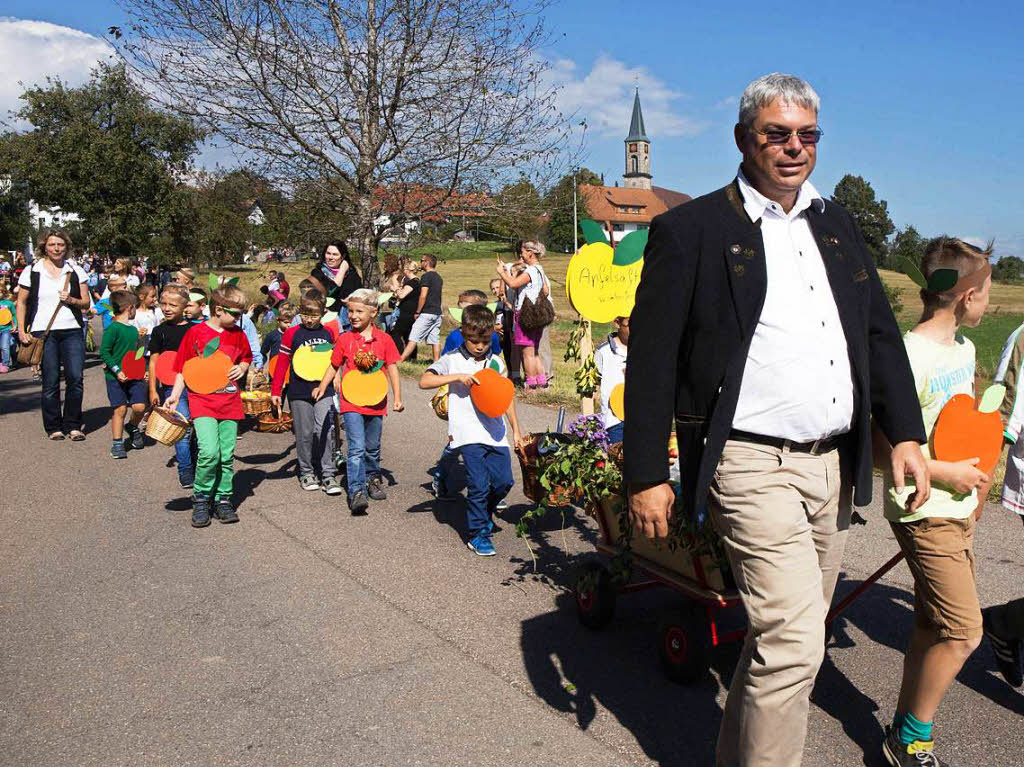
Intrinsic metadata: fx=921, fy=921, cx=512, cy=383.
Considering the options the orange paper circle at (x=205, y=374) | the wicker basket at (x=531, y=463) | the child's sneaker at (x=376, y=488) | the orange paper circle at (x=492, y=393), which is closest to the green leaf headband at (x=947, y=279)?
the wicker basket at (x=531, y=463)

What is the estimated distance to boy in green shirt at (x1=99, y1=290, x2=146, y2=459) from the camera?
29.8ft

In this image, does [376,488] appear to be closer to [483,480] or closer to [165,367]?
[483,480]

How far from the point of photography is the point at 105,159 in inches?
1366

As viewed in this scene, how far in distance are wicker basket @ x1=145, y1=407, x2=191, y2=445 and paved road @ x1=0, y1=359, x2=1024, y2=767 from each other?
0.60 metres

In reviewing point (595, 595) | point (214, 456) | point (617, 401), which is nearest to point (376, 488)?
point (214, 456)

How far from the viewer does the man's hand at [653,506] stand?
2.62 meters

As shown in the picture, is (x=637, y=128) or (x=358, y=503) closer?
(x=358, y=503)

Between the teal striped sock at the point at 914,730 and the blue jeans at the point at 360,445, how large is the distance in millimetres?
4336

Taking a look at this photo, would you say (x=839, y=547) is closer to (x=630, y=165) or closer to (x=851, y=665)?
(x=851, y=665)

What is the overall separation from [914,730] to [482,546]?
118 inches

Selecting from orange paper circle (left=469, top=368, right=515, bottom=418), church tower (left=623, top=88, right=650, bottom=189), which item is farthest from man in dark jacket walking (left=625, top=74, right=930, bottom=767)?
church tower (left=623, top=88, right=650, bottom=189)

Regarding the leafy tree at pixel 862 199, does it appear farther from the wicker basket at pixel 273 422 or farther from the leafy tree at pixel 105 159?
the wicker basket at pixel 273 422

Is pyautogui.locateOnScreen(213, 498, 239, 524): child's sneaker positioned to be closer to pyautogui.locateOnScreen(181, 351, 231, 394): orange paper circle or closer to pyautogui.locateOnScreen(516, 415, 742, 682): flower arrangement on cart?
pyautogui.locateOnScreen(181, 351, 231, 394): orange paper circle

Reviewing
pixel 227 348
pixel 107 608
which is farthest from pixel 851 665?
pixel 227 348
